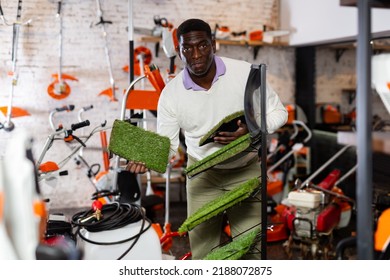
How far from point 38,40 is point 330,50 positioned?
3.07 meters

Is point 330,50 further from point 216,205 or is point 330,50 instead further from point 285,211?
point 216,205

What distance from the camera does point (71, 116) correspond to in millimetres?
3109

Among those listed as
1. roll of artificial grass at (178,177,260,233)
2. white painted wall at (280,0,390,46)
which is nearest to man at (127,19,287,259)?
roll of artificial grass at (178,177,260,233)

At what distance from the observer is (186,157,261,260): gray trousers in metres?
2.44

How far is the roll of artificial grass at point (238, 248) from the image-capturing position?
7.27ft

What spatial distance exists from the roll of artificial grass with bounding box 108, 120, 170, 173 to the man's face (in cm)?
38

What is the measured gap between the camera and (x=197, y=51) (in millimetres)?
2301

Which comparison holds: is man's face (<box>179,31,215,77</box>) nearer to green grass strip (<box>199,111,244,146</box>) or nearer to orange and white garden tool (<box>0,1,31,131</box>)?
green grass strip (<box>199,111,244,146</box>)

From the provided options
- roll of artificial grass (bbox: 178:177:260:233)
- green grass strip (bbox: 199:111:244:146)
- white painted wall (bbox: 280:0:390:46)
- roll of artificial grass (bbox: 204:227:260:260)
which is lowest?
roll of artificial grass (bbox: 204:227:260:260)

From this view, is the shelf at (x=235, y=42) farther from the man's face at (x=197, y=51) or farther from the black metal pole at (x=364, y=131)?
the black metal pole at (x=364, y=131)

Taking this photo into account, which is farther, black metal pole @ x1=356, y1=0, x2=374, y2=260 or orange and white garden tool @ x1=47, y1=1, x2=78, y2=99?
orange and white garden tool @ x1=47, y1=1, x2=78, y2=99

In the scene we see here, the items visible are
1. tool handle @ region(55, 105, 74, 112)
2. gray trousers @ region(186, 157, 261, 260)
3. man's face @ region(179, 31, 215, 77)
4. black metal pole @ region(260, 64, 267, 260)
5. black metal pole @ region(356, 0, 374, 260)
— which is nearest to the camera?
black metal pole @ region(356, 0, 374, 260)

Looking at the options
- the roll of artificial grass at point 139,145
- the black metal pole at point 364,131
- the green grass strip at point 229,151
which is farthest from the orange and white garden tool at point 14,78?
the black metal pole at point 364,131

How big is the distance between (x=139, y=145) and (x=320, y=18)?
60.4 inches
